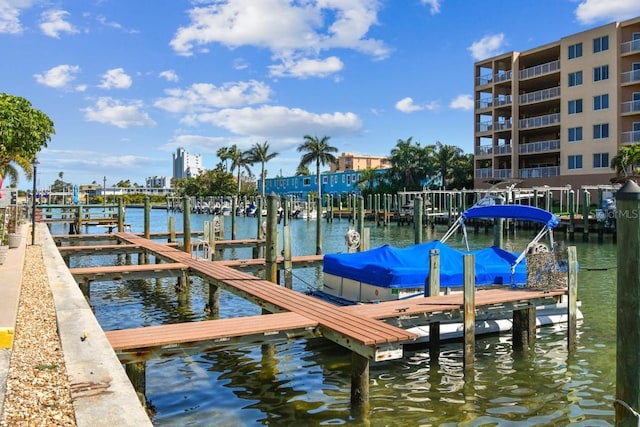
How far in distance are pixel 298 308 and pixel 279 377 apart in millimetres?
1473

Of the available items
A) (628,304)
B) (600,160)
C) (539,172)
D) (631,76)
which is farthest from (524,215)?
(539,172)

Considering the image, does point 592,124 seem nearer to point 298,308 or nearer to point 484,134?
point 484,134

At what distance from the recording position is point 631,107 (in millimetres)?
49719

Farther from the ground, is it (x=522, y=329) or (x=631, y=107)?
(x=631, y=107)

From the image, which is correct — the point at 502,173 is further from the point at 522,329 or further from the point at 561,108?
the point at 522,329

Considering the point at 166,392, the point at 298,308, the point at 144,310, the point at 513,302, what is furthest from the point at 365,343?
the point at 144,310

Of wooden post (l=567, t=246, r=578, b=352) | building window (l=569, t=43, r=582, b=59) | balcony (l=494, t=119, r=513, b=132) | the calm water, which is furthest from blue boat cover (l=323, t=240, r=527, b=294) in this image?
balcony (l=494, t=119, r=513, b=132)

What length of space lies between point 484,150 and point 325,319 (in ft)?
191

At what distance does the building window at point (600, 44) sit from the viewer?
5175 centimetres

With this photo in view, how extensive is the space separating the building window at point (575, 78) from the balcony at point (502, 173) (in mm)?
10960

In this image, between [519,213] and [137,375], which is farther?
[519,213]

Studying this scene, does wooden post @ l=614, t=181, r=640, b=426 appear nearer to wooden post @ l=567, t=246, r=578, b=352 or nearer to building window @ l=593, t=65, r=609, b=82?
wooden post @ l=567, t=246, r=578, b=352

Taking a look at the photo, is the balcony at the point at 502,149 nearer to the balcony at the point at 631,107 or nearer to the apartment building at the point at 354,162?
the balcony at the point at 631,107

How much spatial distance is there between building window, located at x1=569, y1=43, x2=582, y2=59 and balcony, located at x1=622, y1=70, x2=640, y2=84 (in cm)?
507
